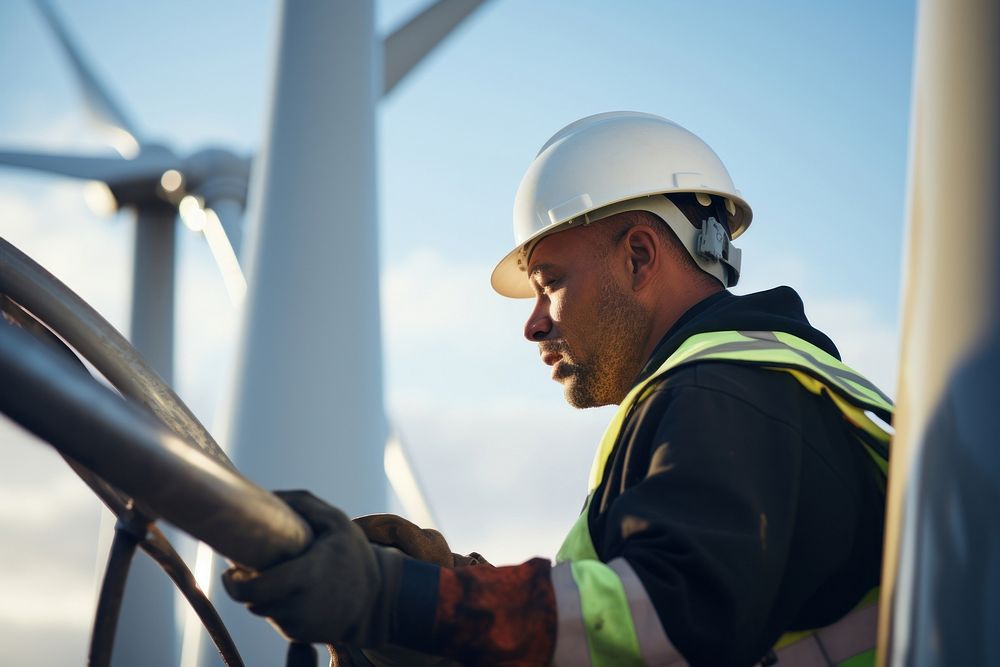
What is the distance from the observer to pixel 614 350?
3.73 m

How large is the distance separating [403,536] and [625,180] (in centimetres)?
167

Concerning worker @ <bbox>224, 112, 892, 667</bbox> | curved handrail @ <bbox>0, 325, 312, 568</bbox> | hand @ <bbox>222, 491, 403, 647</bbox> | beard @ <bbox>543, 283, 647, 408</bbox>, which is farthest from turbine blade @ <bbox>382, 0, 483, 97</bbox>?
curved handrail @ <bbox>0, 325, 312, 568</bbox>

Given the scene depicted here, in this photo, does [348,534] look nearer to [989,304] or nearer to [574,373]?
[989,304]

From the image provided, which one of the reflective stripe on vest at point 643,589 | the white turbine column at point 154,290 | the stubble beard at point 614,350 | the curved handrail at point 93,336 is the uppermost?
the white turbine column at point 154,290

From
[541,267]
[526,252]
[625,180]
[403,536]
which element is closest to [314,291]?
[526,252]

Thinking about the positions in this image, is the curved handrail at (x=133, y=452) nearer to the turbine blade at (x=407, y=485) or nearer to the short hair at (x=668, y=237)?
the short hair at (x=668, y=237)

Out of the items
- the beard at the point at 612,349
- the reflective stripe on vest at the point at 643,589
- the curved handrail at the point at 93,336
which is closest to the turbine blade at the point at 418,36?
the beard at the point at 612,349

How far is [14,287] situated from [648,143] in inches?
93.3

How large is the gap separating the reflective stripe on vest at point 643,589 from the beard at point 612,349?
0.78 metres

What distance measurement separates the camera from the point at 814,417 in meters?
2.61

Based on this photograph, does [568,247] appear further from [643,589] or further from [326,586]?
[326,586]

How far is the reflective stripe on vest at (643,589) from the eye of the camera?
87.0 inches

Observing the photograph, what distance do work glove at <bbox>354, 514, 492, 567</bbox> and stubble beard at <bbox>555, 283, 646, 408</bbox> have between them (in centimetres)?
106

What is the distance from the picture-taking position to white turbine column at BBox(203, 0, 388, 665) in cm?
673
